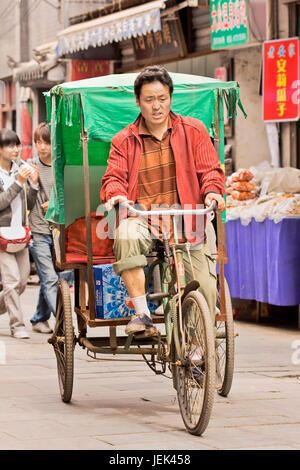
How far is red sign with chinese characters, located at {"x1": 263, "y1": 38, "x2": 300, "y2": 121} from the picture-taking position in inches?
554

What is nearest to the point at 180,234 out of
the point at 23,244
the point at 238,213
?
the point at 23,244

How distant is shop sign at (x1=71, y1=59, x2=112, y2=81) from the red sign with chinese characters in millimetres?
8123

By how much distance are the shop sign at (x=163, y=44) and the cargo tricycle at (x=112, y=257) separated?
11.3 meters

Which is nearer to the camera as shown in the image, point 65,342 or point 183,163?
point 183,163

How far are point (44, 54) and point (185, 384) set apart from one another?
63.2ft

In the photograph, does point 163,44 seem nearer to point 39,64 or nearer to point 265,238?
point 39,64

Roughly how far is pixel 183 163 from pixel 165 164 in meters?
0.11

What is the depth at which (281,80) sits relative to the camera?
14305mm

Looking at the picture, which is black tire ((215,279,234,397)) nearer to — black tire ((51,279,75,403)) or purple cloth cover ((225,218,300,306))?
black tire ((51,279,75,403))
